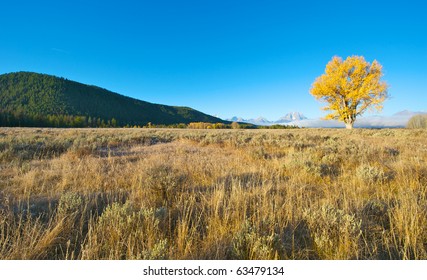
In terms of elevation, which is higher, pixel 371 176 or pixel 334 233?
pixel 371 176

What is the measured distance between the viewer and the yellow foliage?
21.3m

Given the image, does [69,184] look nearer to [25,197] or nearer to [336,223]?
[25,197]

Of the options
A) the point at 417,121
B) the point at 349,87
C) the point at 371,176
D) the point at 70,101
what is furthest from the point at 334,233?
the point at 70,101

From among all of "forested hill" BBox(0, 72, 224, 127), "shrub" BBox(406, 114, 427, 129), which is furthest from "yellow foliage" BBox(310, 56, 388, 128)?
"forested hill" BBox(0, 72, 224, 127)

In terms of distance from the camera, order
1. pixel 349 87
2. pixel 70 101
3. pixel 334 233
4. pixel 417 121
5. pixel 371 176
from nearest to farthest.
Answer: pixel 334 233 → pixel 371 176 → pixel 349 87 → pixel 417 121 → pixel 70 101

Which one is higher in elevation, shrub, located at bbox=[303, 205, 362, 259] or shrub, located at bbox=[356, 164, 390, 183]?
shrub, located at bbox=[356, 164, 390, 183]

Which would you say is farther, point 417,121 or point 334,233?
point 417,121

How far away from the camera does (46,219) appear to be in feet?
8.37

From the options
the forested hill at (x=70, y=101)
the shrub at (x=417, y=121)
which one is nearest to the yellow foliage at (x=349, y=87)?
the shrub at (x=417, y=121)

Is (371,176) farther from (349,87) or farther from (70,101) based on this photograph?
(70,101)

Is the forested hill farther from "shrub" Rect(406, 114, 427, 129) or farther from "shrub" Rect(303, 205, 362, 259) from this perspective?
"shrub" Rect(303, 205, 362, 259)

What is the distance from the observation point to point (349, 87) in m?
22.8

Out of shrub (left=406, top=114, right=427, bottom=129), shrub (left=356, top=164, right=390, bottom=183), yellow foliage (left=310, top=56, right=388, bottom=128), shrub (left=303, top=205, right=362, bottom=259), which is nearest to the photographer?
shrub (left=303, top=205, right=362, bottom=259)

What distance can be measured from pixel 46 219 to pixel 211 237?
2.31 metres
